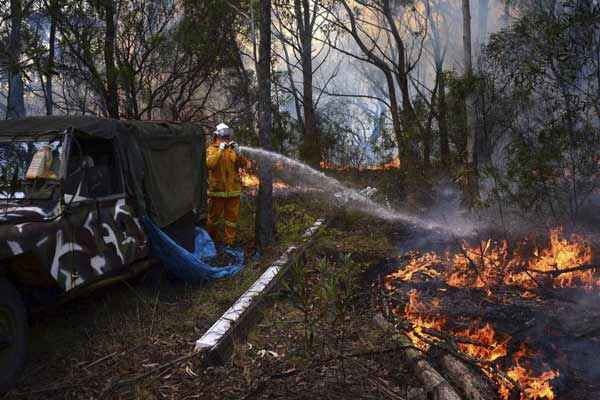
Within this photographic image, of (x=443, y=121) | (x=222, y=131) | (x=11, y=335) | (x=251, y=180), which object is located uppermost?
(x=443, y=121)

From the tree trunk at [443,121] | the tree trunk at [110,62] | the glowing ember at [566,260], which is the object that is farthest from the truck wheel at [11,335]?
the tree trunk at [443,121]

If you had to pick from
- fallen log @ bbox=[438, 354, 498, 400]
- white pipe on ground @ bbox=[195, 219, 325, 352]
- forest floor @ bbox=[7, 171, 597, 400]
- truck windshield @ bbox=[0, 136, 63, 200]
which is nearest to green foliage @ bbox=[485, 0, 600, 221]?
forest floor @ bbox=[7, 171, 597, 400]

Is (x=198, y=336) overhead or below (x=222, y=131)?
below

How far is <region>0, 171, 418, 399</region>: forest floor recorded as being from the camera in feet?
13.0

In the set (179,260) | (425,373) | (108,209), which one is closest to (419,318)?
(425,373)

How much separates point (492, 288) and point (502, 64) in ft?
20.8

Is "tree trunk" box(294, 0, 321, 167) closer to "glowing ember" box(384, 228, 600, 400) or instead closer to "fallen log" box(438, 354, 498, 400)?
"glowing ember" box(384, 228, 600, 400)

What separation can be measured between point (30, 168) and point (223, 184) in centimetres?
357

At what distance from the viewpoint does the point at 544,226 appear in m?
9.12

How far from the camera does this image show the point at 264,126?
7922 mm

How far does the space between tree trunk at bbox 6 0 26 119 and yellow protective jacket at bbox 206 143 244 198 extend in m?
4.00

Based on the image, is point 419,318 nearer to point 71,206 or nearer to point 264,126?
point 71,206

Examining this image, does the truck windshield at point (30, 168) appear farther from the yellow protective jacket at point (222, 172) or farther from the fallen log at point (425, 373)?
the fallen log at point (425, 373)

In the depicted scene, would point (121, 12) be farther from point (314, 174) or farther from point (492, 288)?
point (492, 288)
